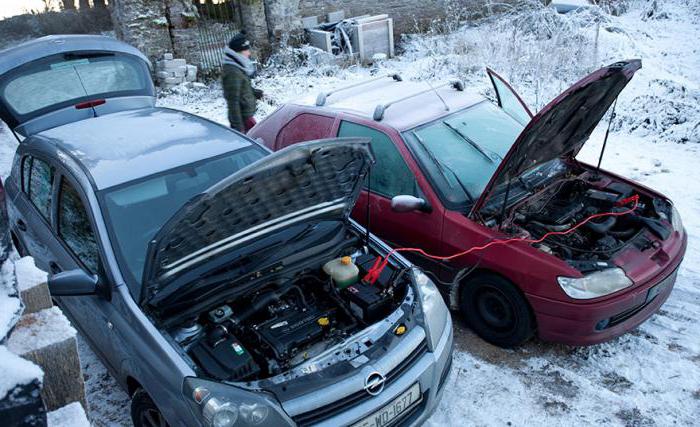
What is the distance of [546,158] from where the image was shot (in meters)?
3.94

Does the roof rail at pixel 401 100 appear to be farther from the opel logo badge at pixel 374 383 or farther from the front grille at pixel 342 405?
the opel logo badge at pixel 374 383

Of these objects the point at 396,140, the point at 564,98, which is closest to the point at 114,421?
the point at 396,140

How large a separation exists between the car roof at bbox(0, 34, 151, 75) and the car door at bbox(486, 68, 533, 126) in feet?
12.7

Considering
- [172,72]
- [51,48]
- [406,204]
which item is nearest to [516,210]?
[406,204]

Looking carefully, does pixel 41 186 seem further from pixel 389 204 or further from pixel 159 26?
pixel 159 26

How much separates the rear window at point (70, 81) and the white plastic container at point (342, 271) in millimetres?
Result: 3475

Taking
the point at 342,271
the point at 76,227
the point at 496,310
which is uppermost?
the point at 76,227

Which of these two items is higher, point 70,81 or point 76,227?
point 70,81

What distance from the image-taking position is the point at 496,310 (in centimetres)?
375

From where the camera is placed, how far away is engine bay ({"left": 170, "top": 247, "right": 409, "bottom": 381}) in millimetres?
2633

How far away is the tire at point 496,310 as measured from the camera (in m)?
3.54

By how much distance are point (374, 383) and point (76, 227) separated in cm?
216

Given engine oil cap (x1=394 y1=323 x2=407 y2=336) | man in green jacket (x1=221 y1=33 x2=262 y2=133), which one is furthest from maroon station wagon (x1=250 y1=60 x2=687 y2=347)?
man in green jacket (x1=221 y1=33 x2=262 y2=133)

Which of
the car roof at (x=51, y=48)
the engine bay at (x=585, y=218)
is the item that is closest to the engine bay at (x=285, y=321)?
the engine bay at (x=585, y=218)
